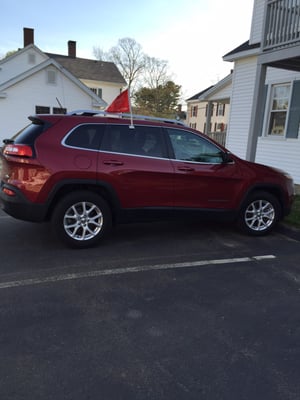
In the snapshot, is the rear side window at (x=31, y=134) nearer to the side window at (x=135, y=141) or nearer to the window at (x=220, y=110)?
the side window at (x=135, y=141)

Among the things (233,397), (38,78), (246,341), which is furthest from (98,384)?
(38,78)

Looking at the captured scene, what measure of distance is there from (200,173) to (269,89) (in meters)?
7.24

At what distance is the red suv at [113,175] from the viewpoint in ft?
15.1

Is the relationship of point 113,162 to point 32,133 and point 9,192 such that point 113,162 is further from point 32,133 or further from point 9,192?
point 9,192

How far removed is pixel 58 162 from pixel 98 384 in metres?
2.93

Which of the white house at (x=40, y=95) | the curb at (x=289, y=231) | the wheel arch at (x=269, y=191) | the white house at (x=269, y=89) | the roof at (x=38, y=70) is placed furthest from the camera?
the white house at (x=40, y=95)

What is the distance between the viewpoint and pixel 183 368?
2.60 m

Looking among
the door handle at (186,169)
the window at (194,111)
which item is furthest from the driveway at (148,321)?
the window at (194,111)

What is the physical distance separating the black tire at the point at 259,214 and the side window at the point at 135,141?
1768 mm

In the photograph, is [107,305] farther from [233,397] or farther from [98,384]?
[233,397]

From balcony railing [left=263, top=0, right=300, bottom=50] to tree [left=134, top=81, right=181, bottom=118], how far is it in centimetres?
4609

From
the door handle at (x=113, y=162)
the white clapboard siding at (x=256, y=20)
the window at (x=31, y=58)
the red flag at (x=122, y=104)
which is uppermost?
the window at (x=31, y=58)

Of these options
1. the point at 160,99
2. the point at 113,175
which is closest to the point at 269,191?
the point at 113,175

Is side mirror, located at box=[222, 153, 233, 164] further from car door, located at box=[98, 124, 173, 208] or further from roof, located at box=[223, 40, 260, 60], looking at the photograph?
roof, located at box=[223, 40, 260, 60]
